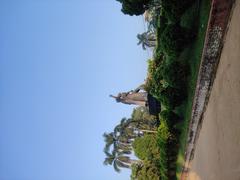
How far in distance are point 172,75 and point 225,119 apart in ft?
18.4

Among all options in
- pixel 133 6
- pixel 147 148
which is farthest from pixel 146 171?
pixel 133 6

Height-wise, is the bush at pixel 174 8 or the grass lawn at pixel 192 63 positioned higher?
the bush at pixel 174 8

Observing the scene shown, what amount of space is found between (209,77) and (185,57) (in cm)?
258

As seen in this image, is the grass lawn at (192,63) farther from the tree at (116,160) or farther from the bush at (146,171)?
the tree at (116,160)

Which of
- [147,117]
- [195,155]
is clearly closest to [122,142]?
[147,117]

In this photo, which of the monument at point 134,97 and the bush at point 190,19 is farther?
the monument at point 134,97

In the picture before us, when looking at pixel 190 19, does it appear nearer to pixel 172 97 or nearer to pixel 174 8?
pixel 174 8

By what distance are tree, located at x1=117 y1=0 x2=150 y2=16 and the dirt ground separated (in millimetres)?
7959

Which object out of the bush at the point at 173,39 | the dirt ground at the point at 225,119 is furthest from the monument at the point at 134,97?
the dirt ground at the point at 225,119

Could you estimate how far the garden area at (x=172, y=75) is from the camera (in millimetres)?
14633

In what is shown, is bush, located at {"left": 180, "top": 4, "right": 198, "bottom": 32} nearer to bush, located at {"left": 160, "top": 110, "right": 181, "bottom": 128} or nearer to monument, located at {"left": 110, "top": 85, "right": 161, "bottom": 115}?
bush, located at {"left": 160, "top": 110, "right": 181, "bottom": 128}

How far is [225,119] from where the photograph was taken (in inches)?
420

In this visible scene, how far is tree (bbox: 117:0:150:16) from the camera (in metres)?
18.5

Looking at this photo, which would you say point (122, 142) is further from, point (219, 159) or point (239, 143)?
point (239, 143)
